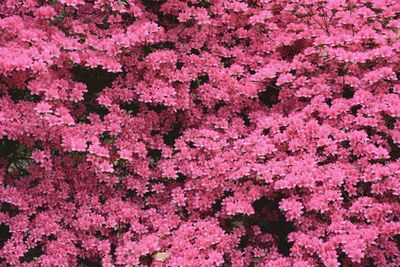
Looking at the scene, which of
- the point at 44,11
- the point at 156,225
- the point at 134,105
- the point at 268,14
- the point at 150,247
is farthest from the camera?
the point at 268,14

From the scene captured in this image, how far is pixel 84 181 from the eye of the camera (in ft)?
14.5

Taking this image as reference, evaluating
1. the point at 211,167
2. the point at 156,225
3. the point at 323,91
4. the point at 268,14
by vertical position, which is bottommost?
the point at 156,225

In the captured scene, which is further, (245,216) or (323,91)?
(323,91)

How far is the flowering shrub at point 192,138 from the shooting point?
158 inches

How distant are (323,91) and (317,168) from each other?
33.0 inches

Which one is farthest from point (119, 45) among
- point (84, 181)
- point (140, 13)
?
point (84, 181)

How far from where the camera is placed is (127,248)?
403cm

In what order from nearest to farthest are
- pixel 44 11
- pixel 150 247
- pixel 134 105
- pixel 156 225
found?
pixel 150 247
pixel 156 225
pixel 44 11
pixel 134 105

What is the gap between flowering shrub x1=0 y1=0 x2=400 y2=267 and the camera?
4020 mm

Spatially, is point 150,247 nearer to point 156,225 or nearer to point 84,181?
point 156,225

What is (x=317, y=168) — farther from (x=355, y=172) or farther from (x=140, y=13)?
(x=140, y=13)

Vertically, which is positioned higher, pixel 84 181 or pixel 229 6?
pixel 229 6

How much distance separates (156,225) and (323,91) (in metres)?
1.78

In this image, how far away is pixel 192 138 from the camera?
15.4ft
